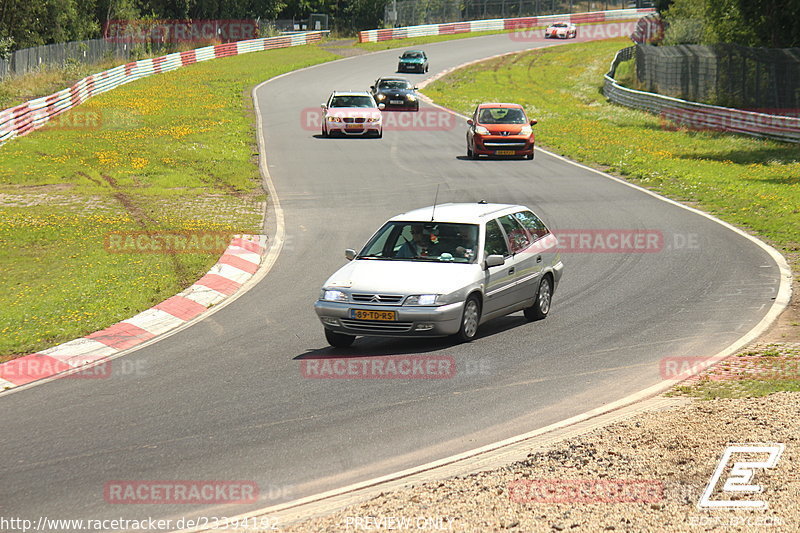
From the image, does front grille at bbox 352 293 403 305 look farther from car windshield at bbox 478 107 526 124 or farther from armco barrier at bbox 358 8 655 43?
→ armco barrier at bbox 358 8 655 43

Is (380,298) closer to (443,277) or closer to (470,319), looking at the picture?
(443,277)

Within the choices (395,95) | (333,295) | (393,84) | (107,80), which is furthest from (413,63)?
(333,295)

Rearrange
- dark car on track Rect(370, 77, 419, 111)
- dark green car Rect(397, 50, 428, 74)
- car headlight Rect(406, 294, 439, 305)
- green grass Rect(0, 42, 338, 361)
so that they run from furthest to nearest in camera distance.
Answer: dark green car Rect(397, 50, 428, 74)
dark car on track Rect(370, 77, 419, 111)
green grass Rect(0, 42, 338, 361)
car headlight Rect(406, 294, 439, 305)

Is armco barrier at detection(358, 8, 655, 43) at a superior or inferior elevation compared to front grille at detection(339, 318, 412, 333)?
superior

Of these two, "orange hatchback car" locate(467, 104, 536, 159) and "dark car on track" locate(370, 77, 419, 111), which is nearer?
"orange hatchback car" locate(467, 104, 536, 159)

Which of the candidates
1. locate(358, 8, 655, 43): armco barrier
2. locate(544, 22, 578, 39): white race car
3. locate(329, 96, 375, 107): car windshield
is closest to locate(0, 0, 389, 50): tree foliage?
locate(358, 8, 655, 43): armco barrier

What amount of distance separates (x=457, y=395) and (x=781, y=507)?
399 centimetres

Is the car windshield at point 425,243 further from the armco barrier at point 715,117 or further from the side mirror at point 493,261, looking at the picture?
the armco barrier at point 715,117

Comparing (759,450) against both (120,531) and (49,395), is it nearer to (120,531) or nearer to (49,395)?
(120,531)

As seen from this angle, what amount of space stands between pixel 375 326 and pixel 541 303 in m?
2.96

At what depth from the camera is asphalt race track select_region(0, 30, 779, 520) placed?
324 inches

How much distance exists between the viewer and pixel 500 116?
109 feet

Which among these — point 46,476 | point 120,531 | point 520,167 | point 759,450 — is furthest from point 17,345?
point 520,167

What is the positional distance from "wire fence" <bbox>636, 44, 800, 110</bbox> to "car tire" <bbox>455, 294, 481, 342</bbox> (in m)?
29.6
